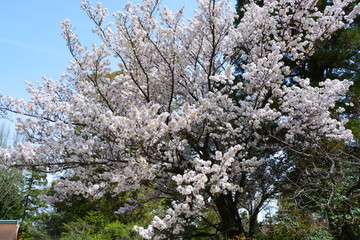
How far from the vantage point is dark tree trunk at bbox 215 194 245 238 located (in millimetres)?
6359

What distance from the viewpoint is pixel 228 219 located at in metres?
6.46

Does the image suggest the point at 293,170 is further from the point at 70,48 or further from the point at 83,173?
the point at 70,48

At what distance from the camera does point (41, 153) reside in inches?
210

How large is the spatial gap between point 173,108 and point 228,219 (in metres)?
2.76

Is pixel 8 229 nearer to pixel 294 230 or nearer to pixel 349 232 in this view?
pixel 294 230

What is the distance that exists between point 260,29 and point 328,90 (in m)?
1.84

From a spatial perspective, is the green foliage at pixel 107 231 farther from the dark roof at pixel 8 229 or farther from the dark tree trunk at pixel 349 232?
the dark tree trunk at pixel 349 232

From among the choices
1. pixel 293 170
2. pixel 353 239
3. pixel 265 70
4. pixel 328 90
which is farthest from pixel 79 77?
pixel 353 239

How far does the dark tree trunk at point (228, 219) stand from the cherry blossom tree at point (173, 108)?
0.07 feet

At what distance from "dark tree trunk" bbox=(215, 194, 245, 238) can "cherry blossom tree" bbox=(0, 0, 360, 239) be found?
2cm

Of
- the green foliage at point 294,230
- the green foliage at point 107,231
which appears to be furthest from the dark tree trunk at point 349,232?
the green foliage at point 107,231

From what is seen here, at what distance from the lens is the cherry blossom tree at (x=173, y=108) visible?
493 cm

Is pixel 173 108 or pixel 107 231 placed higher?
pixel 173 108

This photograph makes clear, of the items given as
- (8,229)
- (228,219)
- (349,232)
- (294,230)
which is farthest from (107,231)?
(349,232)
